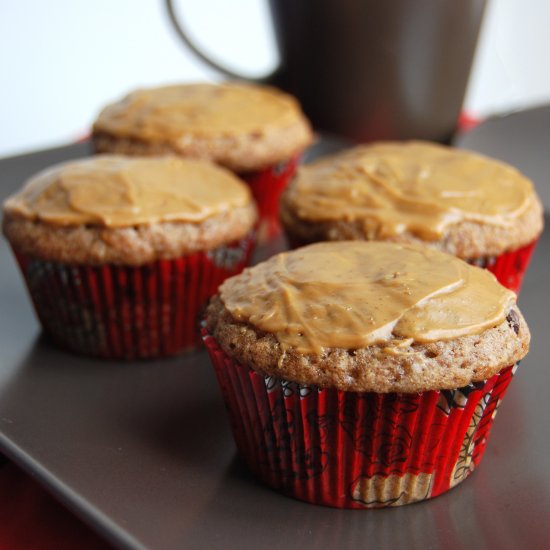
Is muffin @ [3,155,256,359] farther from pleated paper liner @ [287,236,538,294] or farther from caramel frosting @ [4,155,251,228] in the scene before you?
pleated paper liner @ [287,236,538,294]

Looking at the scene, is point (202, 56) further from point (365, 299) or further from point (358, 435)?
point (358, 435)

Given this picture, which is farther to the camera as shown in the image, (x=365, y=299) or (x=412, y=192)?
(x=412, y=192)

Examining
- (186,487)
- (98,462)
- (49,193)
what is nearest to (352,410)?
(186,487)

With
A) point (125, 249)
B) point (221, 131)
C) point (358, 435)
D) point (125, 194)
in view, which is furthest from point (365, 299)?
point (221, 131)

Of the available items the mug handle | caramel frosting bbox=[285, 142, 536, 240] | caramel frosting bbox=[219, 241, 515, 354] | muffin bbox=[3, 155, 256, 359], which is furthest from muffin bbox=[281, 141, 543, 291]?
the mug handle

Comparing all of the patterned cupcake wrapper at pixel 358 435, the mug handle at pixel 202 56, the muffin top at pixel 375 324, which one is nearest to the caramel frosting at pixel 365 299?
the muffin top at pixel 375 324

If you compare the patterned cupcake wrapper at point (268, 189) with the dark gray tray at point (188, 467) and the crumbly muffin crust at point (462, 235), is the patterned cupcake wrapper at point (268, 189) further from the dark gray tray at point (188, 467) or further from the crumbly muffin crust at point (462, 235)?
the dark gray tray at point (188, 467)

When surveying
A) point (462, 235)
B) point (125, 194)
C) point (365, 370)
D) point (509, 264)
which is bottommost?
point (509, 264)
